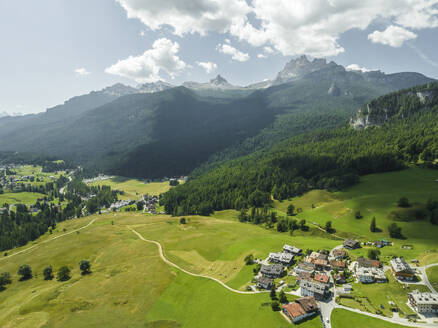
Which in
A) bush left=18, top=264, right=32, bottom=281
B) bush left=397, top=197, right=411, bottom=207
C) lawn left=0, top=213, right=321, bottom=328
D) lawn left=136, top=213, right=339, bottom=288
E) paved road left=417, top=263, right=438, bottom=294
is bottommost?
bush left=18, top=264, right=32, bottom=281

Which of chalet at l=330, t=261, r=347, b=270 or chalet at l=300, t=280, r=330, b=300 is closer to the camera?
chalet at l=300, t=280, r=330, b=300

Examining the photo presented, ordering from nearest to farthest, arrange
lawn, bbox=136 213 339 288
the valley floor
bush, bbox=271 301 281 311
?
1. bush, bbox=271 301 281 311
2. the valley floor
3. lawn, bbox=136 213 339 288

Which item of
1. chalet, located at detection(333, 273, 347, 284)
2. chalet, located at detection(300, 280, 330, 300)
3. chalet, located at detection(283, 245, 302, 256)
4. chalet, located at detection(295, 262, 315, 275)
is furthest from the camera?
chalet, located at detection(283, 245, 302, 256)

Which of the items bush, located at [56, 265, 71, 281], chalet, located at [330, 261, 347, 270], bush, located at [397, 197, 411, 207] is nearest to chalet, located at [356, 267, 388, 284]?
chalet, located at [330, 261, 347, 270]

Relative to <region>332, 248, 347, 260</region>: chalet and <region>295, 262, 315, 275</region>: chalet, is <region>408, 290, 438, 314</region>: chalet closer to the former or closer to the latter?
<region>295, 262, 315, 275</region>: chalet

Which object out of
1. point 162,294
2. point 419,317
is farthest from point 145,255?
point 419,317
